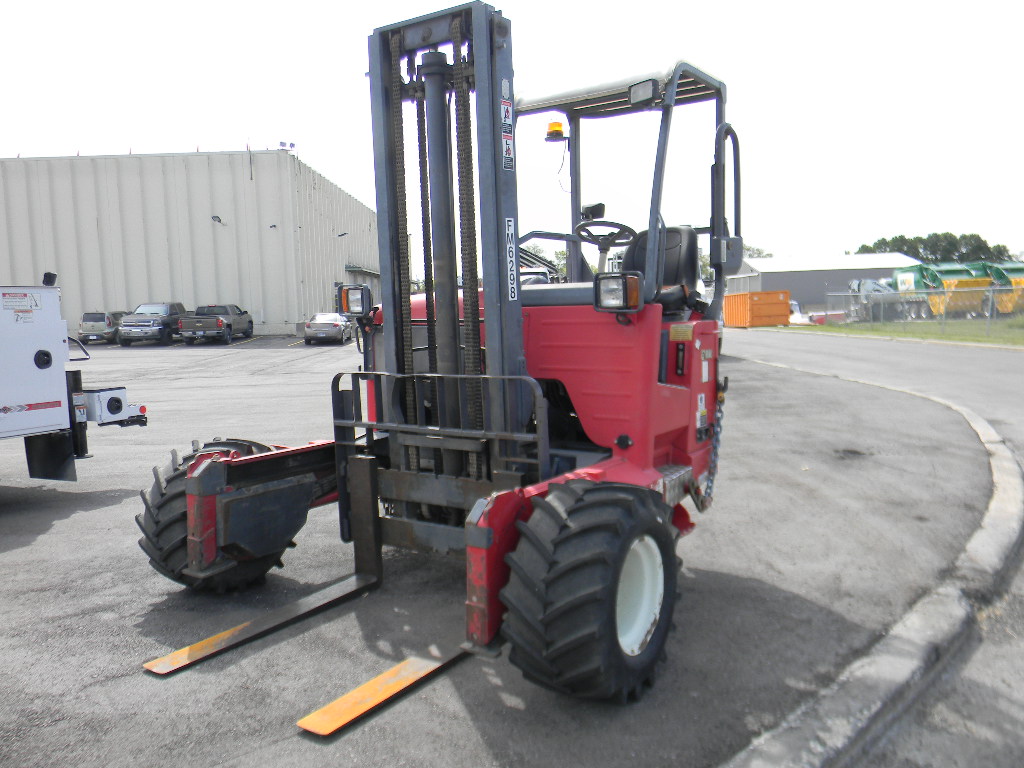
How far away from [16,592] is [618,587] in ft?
12.2

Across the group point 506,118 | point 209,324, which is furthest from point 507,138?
point 209,324

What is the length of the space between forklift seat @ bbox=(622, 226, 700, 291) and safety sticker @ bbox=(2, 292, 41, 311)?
498cm

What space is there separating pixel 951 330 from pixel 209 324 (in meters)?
27.3

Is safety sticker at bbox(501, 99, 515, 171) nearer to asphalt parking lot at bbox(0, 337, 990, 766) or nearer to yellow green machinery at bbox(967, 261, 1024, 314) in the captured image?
asphalt parking lot at bbox(0, 337, 990, 766)

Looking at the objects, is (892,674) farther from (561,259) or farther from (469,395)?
(561,259)

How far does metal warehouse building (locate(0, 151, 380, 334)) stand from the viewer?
34375mm

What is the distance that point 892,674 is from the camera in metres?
3.61

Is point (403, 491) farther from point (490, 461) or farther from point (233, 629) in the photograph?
point (233, 629)

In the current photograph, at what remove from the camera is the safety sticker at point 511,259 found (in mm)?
4078

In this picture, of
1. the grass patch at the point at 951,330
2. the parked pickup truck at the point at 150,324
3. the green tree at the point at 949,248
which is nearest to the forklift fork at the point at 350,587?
the grass patch at the point at 951,330

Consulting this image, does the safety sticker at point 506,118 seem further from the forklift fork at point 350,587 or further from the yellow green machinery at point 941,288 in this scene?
the yellow green machinery at point 941,288

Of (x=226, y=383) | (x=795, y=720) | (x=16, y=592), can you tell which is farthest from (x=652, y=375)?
(x=226, y=383)

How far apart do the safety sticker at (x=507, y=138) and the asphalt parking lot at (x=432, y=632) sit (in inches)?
91.9

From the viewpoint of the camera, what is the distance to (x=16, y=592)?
4.82 metres
